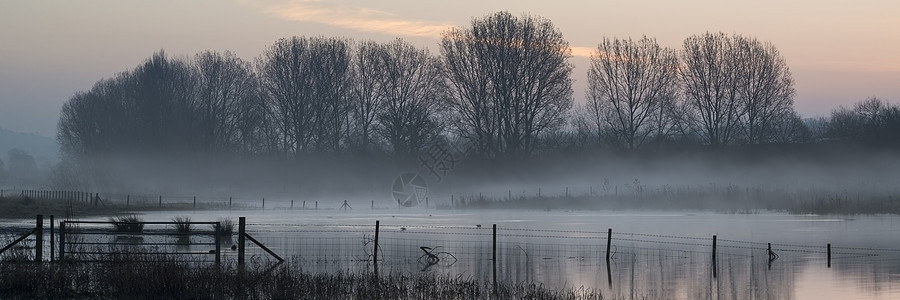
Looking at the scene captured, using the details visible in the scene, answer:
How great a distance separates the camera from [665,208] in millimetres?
70625

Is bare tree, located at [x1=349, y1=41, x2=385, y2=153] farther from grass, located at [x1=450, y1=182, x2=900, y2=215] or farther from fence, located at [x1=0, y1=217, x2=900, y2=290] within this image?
fence, located at [x1=0, y1=217, x2=900, y2=290]

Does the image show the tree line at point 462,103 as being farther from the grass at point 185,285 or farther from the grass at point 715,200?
the grass at point 185,285

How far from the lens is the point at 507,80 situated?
87438 millimetres

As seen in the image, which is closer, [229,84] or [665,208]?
[665,208]

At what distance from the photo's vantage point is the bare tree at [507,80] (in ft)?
286

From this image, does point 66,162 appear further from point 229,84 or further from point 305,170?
point 305,170

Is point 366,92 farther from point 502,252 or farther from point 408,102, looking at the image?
point 502,252

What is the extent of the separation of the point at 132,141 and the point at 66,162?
→ 1012 inches

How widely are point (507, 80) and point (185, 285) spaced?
67738 millimetres

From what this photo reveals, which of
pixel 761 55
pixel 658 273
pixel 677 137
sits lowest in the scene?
pixel 658 273

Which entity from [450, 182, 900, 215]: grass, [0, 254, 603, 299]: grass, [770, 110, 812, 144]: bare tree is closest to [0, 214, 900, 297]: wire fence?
[0, 254, 603, 299]: grass

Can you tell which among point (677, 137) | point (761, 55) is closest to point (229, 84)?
point (677, 137)

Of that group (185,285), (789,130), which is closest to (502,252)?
(185,285)

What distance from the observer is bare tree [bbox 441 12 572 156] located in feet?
286
